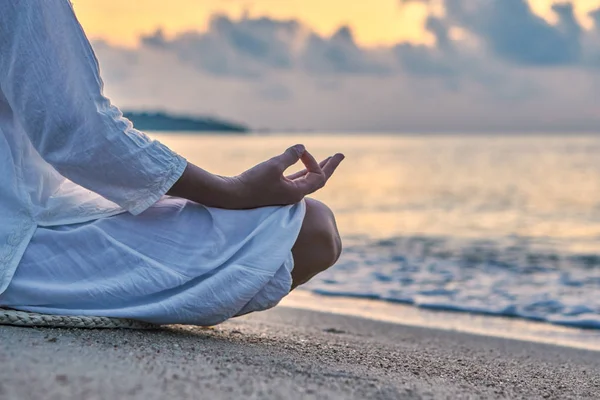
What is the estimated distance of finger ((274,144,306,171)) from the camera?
2414mm

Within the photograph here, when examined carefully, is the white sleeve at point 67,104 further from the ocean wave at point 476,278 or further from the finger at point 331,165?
the ocean wave at point 476,278

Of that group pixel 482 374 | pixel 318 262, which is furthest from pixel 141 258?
pixel 482 374

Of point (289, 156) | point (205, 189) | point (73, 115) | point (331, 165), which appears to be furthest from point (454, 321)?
point (73, 115)

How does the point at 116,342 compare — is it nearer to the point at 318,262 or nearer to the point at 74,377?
the point at 74,377

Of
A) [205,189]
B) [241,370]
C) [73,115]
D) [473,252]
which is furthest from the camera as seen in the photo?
[473,252]

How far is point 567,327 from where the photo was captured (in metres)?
5.58

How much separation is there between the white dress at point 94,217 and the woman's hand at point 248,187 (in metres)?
0.04

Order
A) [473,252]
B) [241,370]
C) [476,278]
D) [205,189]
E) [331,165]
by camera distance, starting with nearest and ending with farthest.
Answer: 1. [241,370]
2. [205,189]
3. [331,165]
4. [476,278]
5. [473,252]

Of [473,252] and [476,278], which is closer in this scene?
[476,278]

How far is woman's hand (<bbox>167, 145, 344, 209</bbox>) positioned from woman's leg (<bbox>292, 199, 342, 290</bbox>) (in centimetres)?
10

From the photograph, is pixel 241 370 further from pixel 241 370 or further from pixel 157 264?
pixel 157 264

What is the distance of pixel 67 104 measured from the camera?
86.7 inches

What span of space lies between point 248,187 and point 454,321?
3.65 m

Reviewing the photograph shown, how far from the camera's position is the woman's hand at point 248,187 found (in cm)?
235
